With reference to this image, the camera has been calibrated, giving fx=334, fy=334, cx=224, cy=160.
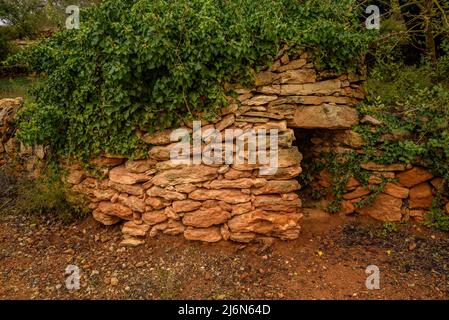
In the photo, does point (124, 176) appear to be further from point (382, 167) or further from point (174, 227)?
point (382, 167)

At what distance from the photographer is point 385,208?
428cm

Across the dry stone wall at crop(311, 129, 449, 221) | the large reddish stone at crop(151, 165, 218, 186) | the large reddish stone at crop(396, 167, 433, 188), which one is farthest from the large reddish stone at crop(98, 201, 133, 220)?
the large reddish stone at crop(396, 167, 433, 188)

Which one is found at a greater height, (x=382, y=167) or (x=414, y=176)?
(x=382, y=167)

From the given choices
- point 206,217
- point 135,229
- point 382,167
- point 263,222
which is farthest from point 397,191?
point 135,229

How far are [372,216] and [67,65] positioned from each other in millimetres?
4263

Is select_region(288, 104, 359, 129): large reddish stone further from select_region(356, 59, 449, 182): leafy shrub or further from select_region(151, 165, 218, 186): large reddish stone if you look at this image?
select_region(151, 165, 218, 186): large reddish stone

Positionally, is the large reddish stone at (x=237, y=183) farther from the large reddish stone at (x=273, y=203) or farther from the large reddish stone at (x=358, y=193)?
the large reddish stone at (x=358, y=193)

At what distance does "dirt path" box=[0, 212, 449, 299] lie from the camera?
3.40m

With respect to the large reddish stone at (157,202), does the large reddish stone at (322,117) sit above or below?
above

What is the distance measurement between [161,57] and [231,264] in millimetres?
2389

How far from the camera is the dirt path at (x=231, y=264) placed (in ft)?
11.1

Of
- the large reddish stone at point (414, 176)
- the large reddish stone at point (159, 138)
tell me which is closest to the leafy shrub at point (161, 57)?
the large reddish stone at point (159, 138)

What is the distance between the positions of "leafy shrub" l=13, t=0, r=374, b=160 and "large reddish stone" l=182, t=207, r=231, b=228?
99 cm

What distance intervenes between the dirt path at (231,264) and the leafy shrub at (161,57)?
119cm
